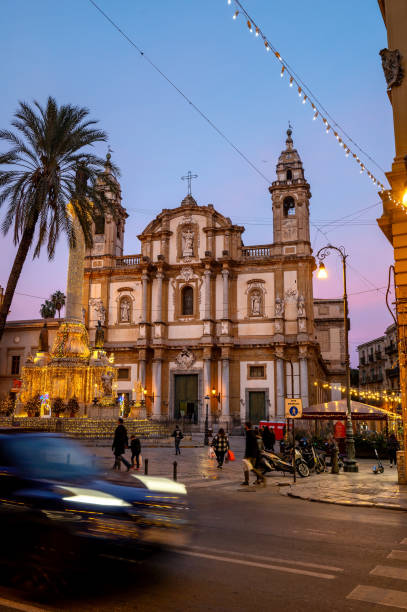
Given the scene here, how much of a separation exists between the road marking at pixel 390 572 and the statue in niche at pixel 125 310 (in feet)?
143

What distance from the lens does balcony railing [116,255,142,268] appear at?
5053 cm

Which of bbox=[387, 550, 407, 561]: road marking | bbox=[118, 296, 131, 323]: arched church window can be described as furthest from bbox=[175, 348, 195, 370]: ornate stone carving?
bbox=[387, 550, 407, 561]: road marking

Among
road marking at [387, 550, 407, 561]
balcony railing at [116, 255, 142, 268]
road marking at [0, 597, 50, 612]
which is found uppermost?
balcony railing at [116, 255, 142, 268]

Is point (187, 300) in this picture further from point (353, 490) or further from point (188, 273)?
point (353, 490)

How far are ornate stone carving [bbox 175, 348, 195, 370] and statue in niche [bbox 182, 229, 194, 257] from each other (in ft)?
30.7

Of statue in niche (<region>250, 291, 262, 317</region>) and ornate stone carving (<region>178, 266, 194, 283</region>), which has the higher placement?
ornate stone carving (<region>178, 266, 194, 283</region>)

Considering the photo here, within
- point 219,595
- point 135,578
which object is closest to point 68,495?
point 135,578

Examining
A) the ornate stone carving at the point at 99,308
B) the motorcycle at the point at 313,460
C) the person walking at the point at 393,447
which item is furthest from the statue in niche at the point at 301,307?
the motorcycle at the point at 313,460

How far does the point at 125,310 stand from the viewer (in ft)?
161

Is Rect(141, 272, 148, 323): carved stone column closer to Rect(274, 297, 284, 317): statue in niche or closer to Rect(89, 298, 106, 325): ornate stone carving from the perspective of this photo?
Rect(89, 298, 106, 325): ornate stone carving

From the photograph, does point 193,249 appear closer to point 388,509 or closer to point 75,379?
point 75,379

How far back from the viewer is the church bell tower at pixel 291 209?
45938 millimetres

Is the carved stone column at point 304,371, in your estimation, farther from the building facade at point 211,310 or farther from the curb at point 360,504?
the curb at point 360,504

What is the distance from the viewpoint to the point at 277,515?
9.63 meters
